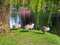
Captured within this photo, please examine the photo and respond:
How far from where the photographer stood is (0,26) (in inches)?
306

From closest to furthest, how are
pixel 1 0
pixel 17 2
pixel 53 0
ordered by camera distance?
pixel 53 0 < pixel 17 2 < pixel 1 0

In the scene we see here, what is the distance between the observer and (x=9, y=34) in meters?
7.91

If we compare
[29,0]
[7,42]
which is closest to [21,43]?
[7,42]

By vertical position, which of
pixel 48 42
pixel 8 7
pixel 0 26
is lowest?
pixel 48 42

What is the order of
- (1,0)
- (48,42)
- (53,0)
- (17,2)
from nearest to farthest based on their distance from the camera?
1. (53,0)
2. (17,2)
3. (1,0)
4. (48,42)

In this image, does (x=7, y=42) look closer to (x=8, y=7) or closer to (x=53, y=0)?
(x=8, y=7)

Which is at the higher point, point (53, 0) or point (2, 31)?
point (53, 0)

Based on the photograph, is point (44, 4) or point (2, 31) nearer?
point (44, 4)

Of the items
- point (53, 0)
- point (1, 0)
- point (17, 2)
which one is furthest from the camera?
point (1, 0)

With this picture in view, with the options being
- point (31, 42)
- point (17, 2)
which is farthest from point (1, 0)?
point (17, 2)

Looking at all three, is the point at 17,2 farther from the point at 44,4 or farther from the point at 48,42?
the point at 48,42

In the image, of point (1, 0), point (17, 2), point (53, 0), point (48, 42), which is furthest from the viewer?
point (48, 42)

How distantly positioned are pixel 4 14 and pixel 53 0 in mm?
4244

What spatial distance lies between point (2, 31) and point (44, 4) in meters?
4.35
